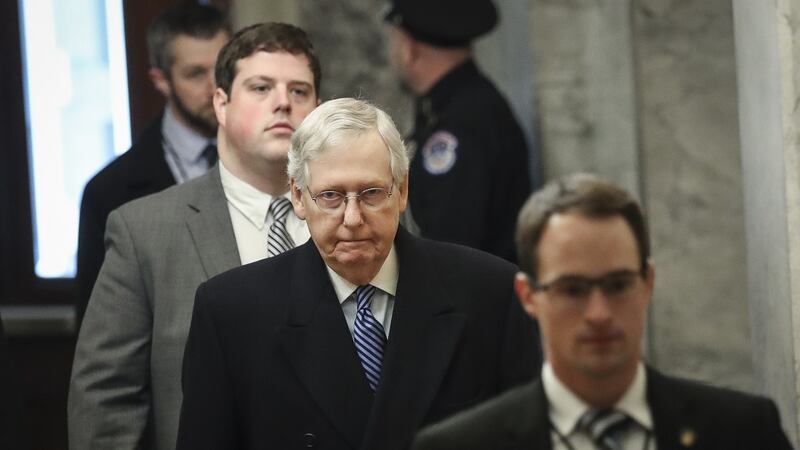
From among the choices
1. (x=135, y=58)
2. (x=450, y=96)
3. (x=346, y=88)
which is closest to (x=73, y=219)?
(x=135, y=58)

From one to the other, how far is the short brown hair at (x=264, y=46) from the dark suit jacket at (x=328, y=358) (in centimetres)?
97

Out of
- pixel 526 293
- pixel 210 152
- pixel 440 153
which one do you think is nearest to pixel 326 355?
pixel 526 293

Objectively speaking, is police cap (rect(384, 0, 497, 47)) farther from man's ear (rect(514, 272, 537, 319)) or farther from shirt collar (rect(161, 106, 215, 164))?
man's ear (rect(514, 272, 537, 319))

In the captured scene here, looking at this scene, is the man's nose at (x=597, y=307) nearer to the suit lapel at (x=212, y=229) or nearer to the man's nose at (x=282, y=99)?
the suit lapel at (x=212, y=229)

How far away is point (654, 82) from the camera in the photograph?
6961 mm

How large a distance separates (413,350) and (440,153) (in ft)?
9.21

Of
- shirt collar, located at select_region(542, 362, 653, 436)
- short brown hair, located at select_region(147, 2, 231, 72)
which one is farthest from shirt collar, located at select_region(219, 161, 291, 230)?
shirt collar, located at select_region(542, 362, 653, 436)

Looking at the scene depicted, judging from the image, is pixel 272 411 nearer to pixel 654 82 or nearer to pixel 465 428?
pixel 465 428

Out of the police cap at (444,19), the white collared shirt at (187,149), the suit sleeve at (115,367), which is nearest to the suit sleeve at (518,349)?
the suit sleeve at (115,367)

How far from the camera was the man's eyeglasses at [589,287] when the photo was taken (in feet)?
9.40

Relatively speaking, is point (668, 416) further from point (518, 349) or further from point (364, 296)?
point (364, 296)

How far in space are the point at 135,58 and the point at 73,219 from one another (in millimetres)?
784

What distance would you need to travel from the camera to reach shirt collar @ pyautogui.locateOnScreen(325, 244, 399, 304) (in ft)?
12.7

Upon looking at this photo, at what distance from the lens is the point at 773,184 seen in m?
4.66
